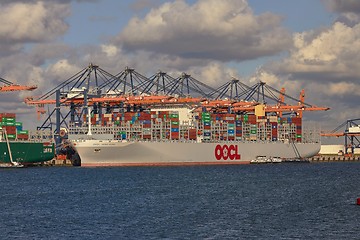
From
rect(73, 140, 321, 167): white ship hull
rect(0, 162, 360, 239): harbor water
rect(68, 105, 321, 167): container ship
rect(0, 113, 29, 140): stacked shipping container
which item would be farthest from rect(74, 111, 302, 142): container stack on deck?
rect(0, 162, 360, 239): harbor water

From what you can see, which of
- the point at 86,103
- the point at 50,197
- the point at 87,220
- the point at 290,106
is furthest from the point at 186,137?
the point at 87,220

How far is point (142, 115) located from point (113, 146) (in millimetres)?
10463

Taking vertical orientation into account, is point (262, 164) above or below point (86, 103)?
below

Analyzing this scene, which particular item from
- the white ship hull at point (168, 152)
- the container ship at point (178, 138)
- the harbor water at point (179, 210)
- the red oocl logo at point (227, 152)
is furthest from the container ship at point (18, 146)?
the harbor water at point (179, 210)

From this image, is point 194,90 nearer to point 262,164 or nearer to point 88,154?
point 262,164

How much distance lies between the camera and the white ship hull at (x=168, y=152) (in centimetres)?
12706

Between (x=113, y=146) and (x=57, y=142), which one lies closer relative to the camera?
(x=113, y=146)

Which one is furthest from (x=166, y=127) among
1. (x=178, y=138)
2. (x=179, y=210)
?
(x=179, y=210)

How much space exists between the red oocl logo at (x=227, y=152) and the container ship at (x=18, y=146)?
32.2 metres

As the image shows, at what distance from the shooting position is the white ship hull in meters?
127

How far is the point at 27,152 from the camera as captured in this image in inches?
5197

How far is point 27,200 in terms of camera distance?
65.5m

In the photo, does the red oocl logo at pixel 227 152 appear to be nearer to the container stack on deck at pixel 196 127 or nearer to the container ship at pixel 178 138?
the container ship at pixel 178 138

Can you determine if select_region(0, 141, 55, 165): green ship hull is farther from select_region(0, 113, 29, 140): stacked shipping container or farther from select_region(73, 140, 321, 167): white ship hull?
select_region(73, 140, 321, 167): white ship hull
